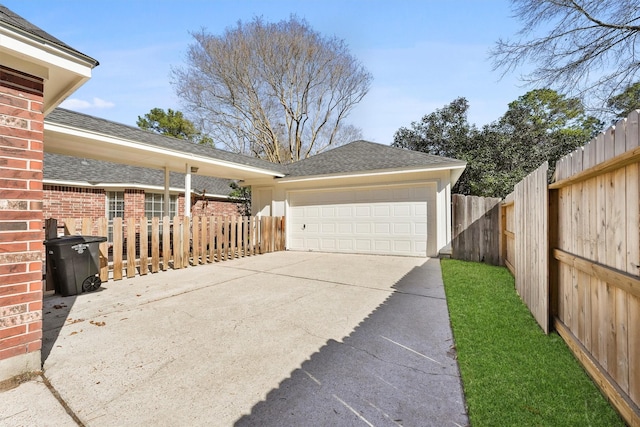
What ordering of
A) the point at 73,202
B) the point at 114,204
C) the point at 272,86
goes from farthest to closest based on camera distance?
the point at 272,86
the point at 114,204
the point at 73,202

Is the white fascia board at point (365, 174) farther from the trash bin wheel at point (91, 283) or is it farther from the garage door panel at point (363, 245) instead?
the trash bin wheel at point (91, 283)

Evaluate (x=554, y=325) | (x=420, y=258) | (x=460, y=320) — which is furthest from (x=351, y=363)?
(x=420, y=258)

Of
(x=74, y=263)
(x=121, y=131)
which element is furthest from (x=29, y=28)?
(x=121, y=131)

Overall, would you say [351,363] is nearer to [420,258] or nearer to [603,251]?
[603,251]

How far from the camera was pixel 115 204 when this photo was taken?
12.4m

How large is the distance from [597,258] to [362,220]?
296 inches

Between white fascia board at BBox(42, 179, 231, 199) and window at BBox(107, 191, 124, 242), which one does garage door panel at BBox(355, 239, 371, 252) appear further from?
window at BBox(107, 191, 124, 242)

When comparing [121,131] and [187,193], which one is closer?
[121,131]

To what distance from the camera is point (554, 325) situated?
3.25 meters

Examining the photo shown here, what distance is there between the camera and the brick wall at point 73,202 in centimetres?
1060

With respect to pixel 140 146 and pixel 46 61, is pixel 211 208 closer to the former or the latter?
pixel 140 146

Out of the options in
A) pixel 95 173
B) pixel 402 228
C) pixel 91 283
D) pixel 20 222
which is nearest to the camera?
pixel 20 222

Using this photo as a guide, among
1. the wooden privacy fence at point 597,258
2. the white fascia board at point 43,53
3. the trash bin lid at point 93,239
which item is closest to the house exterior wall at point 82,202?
the trash bin lid at point 93,239

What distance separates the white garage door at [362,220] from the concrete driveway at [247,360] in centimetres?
414
